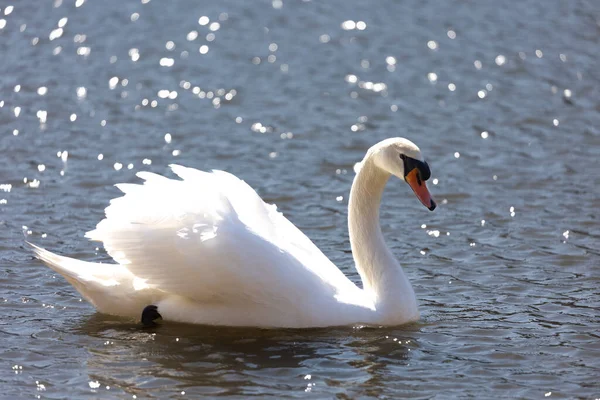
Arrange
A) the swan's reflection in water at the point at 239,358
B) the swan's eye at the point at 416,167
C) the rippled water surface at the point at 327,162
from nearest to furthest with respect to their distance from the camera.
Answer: the swan's reflection in water at the point at 239,358
the rippled water surface at the point at 327,162
the swan's eye at the point at 416,167

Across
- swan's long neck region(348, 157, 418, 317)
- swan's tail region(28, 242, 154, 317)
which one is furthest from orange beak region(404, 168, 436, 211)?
swan's tail region(28, 242, 154, 317)

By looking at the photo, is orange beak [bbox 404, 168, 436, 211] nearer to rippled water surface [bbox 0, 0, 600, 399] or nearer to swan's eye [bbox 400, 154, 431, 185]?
swan's eye [bbox 400, 154, 431, 185]

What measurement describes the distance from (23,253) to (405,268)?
3.40 metres

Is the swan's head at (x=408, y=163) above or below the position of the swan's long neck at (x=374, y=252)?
above

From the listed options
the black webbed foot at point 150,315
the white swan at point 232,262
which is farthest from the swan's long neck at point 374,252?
the black webbed foot at point 150,315

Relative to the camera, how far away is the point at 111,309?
871cm

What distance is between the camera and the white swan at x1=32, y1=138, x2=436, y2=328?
8.16 meters

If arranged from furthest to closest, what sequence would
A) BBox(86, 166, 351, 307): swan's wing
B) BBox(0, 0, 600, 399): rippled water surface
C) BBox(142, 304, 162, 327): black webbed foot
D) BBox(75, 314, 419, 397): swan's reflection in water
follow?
BBox(142, 304, 162, 327): black webbed foot
BBox(86, 166, 351, 307): swan's wing
BBox(0, 0, 600, 399): rippled water surface
BBox(75, 314, 419, 397): swan's reflection in water

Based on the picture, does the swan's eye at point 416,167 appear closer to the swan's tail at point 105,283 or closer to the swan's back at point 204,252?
the swan's back at point 204,252

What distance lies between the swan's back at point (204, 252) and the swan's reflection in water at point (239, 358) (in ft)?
0.87

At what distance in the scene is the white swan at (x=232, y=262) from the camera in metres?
8.16

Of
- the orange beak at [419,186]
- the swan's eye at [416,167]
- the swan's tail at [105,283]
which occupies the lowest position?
the swan's tail at [105,283]

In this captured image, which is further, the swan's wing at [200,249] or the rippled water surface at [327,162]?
the swan's wing at [200,249]

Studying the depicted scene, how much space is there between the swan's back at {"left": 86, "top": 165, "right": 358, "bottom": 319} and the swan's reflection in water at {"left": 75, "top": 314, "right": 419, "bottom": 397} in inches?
10.4
